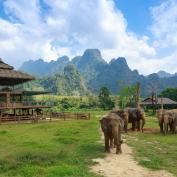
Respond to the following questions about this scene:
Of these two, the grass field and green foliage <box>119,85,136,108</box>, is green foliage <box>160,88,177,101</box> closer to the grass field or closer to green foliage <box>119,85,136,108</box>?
green foliage <box>119,85,136,108</box>

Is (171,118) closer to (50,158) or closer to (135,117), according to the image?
(135,117)

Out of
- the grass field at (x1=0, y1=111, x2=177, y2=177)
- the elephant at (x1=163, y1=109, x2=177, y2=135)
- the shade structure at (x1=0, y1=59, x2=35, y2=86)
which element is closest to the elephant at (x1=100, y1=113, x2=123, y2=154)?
the grass field at (x1=0, y1=111, x2=177, y2=177)

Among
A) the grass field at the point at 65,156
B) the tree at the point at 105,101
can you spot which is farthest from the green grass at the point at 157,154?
the tree at the point at 105,101

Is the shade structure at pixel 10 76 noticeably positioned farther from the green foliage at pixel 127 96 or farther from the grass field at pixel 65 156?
the green foliage at pixel 127 96

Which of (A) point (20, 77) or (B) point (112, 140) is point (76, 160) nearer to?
(B) point (112, 140)

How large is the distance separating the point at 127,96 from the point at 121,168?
3315 inches

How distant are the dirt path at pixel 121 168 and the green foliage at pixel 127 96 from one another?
76.3 meters

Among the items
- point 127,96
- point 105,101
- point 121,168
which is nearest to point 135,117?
point 121,168

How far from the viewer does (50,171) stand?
12938 mm

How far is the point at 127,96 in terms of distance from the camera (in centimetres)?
9744

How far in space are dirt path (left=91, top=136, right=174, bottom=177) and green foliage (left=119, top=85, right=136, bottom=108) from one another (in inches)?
3003

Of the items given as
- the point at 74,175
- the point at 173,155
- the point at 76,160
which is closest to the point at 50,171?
the point at 74,175

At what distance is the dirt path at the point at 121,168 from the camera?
1290 centimetres

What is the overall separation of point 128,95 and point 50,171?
3311 inches
